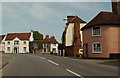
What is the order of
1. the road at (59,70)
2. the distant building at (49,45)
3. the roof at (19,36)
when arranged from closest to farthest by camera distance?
the road at (59,70), the distant building at (49,45), the roof at (19,36)

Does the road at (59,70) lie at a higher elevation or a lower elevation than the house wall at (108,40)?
lower

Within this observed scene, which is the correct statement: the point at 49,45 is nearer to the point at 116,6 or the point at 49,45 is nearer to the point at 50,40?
the point at 50,40

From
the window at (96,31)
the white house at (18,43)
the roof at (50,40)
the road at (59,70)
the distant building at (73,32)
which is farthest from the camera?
the roof at (50,40)

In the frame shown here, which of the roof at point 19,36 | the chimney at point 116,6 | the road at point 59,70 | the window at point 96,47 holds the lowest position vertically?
the road at point 59,70

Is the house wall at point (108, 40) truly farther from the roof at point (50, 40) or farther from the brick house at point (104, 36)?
the roof at point (50, 40)

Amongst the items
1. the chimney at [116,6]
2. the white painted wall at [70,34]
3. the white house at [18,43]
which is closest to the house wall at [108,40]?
the chimney at [116,6]

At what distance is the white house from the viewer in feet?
370

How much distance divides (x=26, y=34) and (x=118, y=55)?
80755 mm

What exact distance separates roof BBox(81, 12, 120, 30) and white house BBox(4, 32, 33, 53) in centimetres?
7036

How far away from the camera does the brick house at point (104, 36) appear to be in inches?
1631

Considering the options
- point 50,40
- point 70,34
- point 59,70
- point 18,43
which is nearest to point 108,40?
point 59,70

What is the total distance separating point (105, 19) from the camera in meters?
42.8

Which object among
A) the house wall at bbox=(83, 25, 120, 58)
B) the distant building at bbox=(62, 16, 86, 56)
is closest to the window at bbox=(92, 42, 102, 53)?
the house wall at bbox=(83, 25, 120, 58)

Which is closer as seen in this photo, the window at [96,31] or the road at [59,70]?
the road at [59,70]
